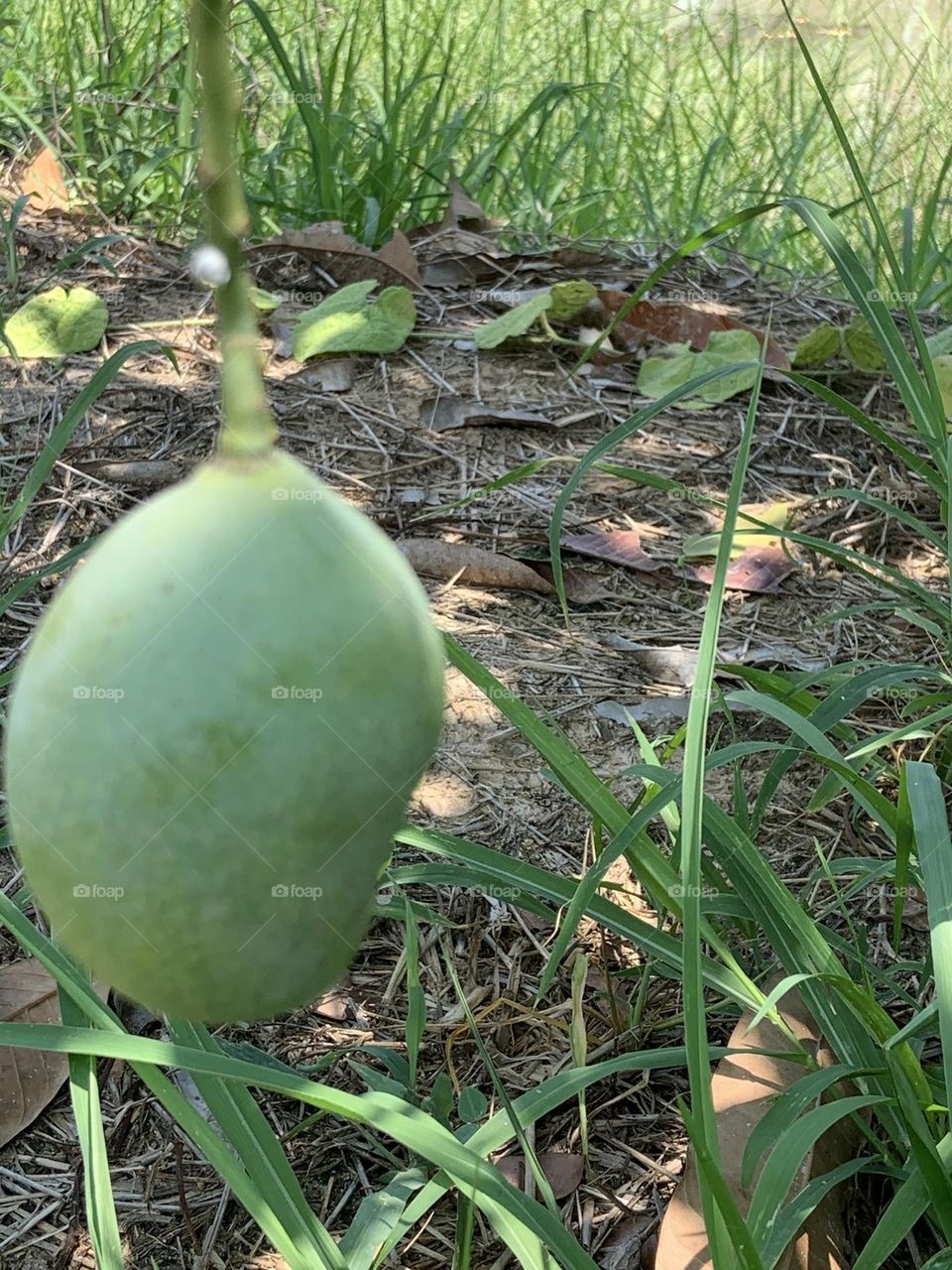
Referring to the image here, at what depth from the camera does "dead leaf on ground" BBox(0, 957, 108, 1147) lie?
1.12 meters

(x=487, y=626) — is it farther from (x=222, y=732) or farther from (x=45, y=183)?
(x=222, y=732)

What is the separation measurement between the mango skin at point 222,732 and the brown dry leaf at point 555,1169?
926mm

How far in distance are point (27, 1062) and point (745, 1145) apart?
61 centimetres

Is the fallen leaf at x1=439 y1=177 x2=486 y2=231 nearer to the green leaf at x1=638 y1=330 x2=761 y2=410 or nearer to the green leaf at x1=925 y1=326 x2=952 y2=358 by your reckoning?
the green leaf at x1=638 y1=330 x2=761 y2=410

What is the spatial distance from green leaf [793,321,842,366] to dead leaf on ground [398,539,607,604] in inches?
25.1

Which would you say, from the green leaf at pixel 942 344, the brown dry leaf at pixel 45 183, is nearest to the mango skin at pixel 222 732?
the green leaf at pixel 942 344

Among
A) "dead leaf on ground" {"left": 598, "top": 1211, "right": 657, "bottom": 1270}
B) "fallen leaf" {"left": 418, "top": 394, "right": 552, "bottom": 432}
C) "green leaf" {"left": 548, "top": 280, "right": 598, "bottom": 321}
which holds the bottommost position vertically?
"dead leaf on ground" {"left": 598, "top": 1211, "right": 657, "bottom": 1270}

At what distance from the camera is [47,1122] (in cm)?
115

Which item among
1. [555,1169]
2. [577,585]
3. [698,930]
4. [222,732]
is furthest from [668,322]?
[222,732]

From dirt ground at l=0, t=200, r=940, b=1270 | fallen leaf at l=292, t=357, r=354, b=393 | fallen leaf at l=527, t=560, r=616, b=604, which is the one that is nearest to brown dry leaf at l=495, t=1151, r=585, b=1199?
dirt ground at l=0, t=200, r=940, b=1270

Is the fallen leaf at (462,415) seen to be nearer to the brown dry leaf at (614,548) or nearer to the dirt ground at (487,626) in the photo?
the dirt ground at (487,626)

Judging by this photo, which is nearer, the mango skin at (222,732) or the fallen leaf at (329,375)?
the mango skin at (222,732)

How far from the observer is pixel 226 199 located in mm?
178

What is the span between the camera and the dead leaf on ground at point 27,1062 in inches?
43.9
